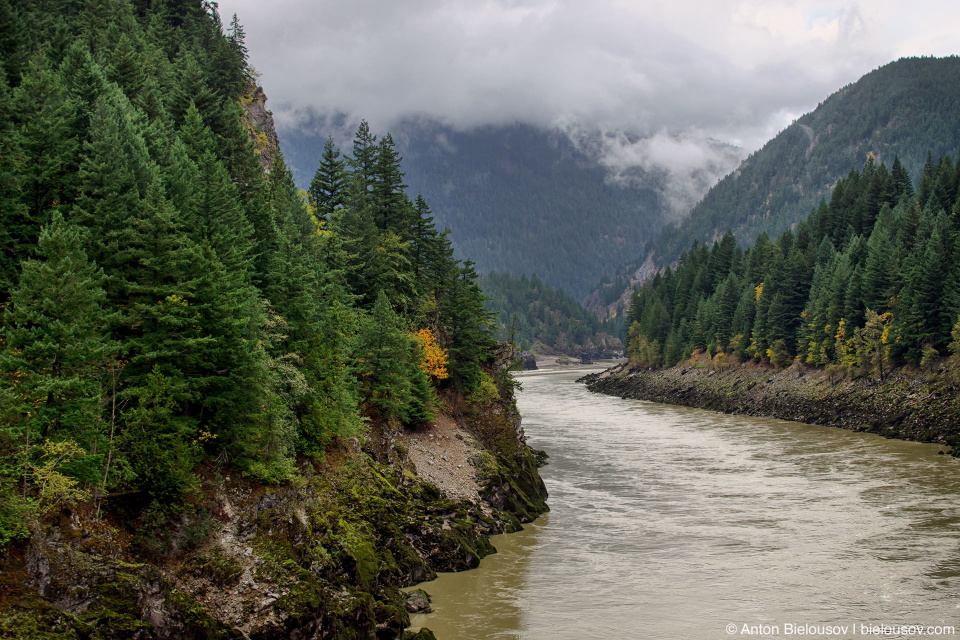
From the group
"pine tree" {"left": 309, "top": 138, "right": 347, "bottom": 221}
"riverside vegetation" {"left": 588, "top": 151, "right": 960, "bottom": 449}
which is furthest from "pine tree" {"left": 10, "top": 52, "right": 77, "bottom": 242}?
"riverside vegetation" {"left": 588, "top": 151, "right": 960, "bottom": 449}

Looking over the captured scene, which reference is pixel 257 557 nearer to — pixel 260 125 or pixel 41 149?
pixel 41 149

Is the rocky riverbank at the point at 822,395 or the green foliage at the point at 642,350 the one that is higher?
the green foliage at the point at 642,350

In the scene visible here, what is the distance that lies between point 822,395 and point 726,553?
63.1m

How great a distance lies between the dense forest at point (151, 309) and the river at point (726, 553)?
10530mm

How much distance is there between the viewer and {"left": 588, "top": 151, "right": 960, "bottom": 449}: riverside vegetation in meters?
75.6

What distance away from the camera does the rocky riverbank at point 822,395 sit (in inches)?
2665

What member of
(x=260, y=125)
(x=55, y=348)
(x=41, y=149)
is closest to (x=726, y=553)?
(x=55, y=348)

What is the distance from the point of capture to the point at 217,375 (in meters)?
23.9

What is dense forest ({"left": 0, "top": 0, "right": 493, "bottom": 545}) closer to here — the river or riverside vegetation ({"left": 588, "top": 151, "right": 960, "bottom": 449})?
the river

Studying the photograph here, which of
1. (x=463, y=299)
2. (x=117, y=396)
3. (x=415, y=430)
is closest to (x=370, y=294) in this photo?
(x=463, y=299)

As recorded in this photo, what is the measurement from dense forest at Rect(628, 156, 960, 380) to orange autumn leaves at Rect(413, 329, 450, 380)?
182 feet

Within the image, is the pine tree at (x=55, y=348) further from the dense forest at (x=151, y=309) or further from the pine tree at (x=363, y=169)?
the pine tree at (x=363, y=169)

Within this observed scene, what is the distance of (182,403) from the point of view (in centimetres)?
2317

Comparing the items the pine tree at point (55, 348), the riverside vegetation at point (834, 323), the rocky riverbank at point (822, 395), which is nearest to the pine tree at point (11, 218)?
the pine tree at point (55, 348)
